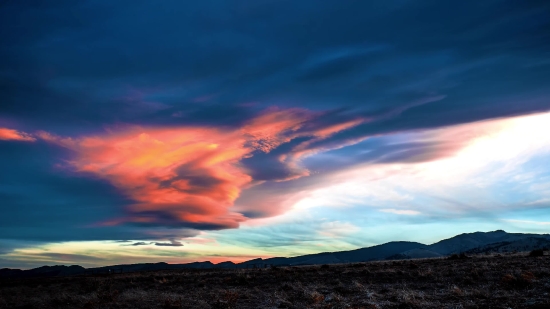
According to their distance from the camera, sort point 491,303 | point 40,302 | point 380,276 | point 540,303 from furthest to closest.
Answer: point 380,276, point 40,302, point 491,303, point 540,303

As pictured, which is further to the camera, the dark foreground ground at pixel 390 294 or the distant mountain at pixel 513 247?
the distant mountain at pixel 513 247

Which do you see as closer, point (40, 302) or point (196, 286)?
point (40, 302)

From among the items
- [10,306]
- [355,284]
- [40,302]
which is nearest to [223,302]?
[355,284]

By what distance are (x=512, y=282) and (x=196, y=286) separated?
2707 centimetres

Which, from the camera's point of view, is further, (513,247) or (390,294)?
(513,247)

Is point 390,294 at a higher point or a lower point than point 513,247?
lower

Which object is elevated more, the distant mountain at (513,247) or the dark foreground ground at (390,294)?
the distant mountain at (513,247)

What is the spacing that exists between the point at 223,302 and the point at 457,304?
13629mm

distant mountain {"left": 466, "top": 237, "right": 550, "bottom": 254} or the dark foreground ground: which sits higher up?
distant mountain {"left": 466, "top": 237, "right": 550, "bottom": 254}

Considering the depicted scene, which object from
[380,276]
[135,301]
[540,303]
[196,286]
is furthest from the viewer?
[196,286]

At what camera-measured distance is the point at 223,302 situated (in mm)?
25500

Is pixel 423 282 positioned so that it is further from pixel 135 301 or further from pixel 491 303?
pixel 135 301

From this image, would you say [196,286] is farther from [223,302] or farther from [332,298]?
[332,298]

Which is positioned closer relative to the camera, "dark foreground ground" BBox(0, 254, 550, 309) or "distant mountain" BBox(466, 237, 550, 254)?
"dark foreground ground" BBox(0, 254, 550, 309)
